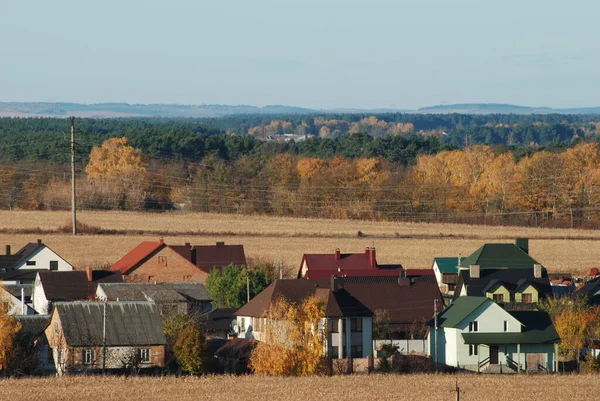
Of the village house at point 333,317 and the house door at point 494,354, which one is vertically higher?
the village house at point 333,317

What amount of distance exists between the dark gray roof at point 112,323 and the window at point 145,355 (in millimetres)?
290

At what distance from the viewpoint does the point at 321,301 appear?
49.8m

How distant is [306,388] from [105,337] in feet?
33.6

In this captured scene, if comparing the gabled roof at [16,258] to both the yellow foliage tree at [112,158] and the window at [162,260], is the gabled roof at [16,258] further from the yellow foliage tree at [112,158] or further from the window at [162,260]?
the yellow foliage tree at [112,158]

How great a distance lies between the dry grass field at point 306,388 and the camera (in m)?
37.1

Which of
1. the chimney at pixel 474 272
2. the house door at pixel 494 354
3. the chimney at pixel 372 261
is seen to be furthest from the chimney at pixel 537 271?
the house door at pixel 494 354

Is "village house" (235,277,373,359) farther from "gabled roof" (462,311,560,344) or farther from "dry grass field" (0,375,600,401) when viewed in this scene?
"dry grass field" (0,375,600,401)

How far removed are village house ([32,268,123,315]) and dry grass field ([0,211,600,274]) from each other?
12132 millimetres

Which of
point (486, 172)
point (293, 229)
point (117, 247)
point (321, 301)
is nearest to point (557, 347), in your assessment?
point (321, 301)

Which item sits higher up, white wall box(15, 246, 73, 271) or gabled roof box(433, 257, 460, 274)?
white wall box(15, 246, 73, 271)

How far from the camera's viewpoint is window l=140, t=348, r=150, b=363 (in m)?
46.5

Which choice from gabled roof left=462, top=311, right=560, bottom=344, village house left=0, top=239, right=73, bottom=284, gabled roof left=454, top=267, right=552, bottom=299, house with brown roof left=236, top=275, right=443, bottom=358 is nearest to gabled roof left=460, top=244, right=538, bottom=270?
gabled roof left=454, top=267, right=552, bottom=299

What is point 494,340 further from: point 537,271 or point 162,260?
point 162,260

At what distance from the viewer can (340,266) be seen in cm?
6981
